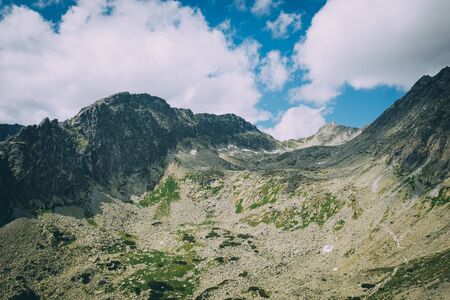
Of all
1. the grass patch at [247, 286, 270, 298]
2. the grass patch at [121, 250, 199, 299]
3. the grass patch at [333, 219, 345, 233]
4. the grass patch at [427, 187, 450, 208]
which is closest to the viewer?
the grass patch at [247, 286, 270, 298]

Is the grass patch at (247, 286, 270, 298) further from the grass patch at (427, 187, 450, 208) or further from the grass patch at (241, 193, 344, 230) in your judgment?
the grass patch at (427, 187, 450, 208)

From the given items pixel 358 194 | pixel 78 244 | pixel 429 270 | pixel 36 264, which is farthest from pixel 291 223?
pixel 36 264

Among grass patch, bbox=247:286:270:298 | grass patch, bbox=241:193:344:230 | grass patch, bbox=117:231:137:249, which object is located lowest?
grass patch, bbox=247:286:270:298

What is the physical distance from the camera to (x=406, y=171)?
171125 millimetres

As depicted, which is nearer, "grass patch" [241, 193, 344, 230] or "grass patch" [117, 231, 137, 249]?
"grass patch" [241, 193, 344, 230]

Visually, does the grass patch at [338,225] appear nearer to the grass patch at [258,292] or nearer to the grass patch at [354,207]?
the grass patch at [354,207]

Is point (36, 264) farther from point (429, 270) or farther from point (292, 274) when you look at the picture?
point (429, 270)

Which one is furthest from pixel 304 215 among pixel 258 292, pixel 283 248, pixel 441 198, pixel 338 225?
pixel 258 292

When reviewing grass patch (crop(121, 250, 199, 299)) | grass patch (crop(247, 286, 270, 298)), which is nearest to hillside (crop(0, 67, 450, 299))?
grass patch (crop(121, 250, 199, 299))

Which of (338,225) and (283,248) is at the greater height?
(338,225)

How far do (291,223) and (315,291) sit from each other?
6006cm

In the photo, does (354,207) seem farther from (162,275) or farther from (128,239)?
(128,239)

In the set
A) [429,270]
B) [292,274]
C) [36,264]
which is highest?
[36,264]

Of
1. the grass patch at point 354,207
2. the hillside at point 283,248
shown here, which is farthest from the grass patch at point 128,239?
the grass patch at point 354,207
